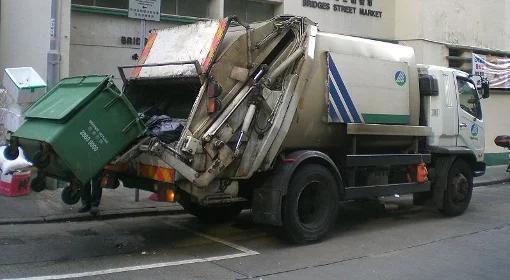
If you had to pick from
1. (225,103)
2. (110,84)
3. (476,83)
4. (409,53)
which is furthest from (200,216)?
(476,83)

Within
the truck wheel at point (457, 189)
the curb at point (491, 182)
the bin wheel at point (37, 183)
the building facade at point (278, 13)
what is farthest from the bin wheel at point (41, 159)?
the curb at point (491, 182)

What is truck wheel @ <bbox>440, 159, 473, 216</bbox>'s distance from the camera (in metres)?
10.2

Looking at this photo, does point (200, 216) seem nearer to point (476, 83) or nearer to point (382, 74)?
point (382, 74)

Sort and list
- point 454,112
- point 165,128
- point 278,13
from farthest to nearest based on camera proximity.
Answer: point 278,13
point 454,112
point 165,128

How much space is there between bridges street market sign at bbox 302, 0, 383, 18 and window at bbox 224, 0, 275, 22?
1006 mm

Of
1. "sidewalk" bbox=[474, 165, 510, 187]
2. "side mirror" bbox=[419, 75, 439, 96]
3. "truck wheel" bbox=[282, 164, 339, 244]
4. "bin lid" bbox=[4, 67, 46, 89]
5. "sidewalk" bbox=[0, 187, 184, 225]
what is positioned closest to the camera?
"truck wheel" bbox=[282, 164, 339, 244]

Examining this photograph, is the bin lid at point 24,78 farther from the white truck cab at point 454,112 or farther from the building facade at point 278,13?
the white truck cab at point 454,112

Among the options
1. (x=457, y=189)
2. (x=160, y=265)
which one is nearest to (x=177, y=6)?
(x=457, y=189)

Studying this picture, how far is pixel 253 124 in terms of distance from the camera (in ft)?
24.0

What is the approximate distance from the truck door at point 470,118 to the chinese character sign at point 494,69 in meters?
8.09

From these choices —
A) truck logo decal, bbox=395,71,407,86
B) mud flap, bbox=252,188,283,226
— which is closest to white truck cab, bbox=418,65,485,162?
truck logo decal, bbox=395,71,407,86

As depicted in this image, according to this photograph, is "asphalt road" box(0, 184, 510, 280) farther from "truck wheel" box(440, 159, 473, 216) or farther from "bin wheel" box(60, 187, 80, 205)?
"bin wheel" box(60, 187, 80, 205)

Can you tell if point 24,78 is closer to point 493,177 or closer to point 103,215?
point 103,215

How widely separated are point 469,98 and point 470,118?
1.28ft
